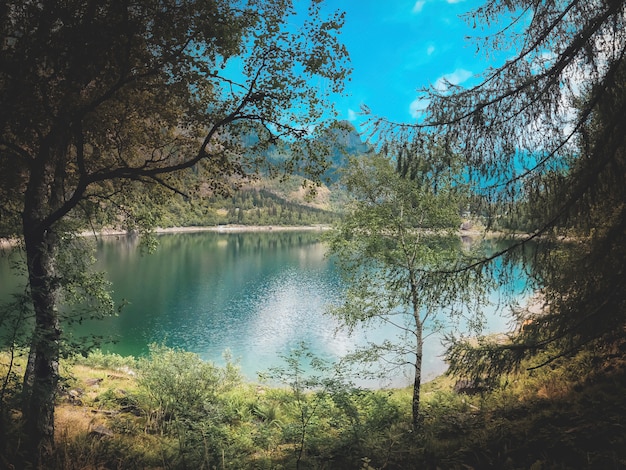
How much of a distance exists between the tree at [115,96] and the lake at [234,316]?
4.53 meters

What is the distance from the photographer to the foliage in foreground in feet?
15.0

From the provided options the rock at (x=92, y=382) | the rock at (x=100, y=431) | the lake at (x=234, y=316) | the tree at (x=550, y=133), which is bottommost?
the lake at (x=234, y=316)

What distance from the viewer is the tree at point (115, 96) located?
4.80m

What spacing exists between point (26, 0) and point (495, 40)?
5725 mm

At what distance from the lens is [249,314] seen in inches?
1449

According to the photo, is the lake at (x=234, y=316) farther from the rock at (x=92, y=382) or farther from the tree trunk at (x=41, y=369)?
the tree trunk at (x=41, y=369)

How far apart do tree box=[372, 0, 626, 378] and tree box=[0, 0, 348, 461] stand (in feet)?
7.35

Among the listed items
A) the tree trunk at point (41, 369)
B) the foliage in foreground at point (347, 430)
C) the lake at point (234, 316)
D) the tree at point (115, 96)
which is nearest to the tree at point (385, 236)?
the lake at point (234, 316)

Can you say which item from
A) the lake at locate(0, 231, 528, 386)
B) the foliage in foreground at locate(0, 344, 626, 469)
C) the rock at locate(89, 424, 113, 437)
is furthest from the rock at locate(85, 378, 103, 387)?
the rock at locate(89, 424, 113, 437)

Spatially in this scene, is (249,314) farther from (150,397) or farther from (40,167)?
(40,167)

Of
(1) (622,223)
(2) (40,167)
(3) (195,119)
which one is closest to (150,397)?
(2) (40,167)

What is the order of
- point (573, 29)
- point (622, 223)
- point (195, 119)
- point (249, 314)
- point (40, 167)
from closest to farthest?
point (622, 223) < point (573, 29) < point (40, 167) < point (195, 119) < point (249, 314)

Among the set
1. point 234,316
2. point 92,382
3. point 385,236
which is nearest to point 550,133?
point 385,236

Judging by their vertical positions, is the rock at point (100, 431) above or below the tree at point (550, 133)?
below
